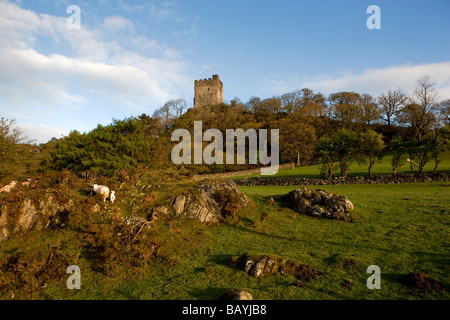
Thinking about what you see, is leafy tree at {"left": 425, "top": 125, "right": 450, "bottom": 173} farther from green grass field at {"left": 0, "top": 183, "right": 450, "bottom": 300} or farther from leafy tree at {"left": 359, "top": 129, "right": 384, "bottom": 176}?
green grass field at {"left": 0, "top": 183, "right": 450, "bottom": 300}

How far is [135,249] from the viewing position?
359 inches

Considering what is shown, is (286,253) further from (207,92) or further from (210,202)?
(207,92)

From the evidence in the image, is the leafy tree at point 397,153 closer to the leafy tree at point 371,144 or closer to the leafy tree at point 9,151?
the leafy tree at point 371,144

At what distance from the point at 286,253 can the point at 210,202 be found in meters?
5.74

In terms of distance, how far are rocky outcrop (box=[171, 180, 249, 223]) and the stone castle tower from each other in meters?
86.4

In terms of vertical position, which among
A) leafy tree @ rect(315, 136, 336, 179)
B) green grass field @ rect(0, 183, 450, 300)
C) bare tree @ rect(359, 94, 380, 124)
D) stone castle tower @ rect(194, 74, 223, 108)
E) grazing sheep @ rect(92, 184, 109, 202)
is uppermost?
stone castle tower @ rect(194, 74, 223, 108)

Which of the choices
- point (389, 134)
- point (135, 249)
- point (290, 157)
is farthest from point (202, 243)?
point (389, 134)

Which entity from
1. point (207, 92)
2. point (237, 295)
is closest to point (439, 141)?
point (237, 295)

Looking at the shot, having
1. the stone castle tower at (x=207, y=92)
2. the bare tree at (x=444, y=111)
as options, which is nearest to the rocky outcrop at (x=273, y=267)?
the bare tree at (x=444, y=111)

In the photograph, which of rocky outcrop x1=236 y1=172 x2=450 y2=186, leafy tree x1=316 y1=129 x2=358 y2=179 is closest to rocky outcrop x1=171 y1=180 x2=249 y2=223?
rocky outcrop x1=236 y1=172 x2=450 y2=186

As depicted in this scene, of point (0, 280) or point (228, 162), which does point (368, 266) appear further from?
point (228, 162)

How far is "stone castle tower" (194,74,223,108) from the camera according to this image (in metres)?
97.4

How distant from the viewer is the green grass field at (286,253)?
6930 mm
